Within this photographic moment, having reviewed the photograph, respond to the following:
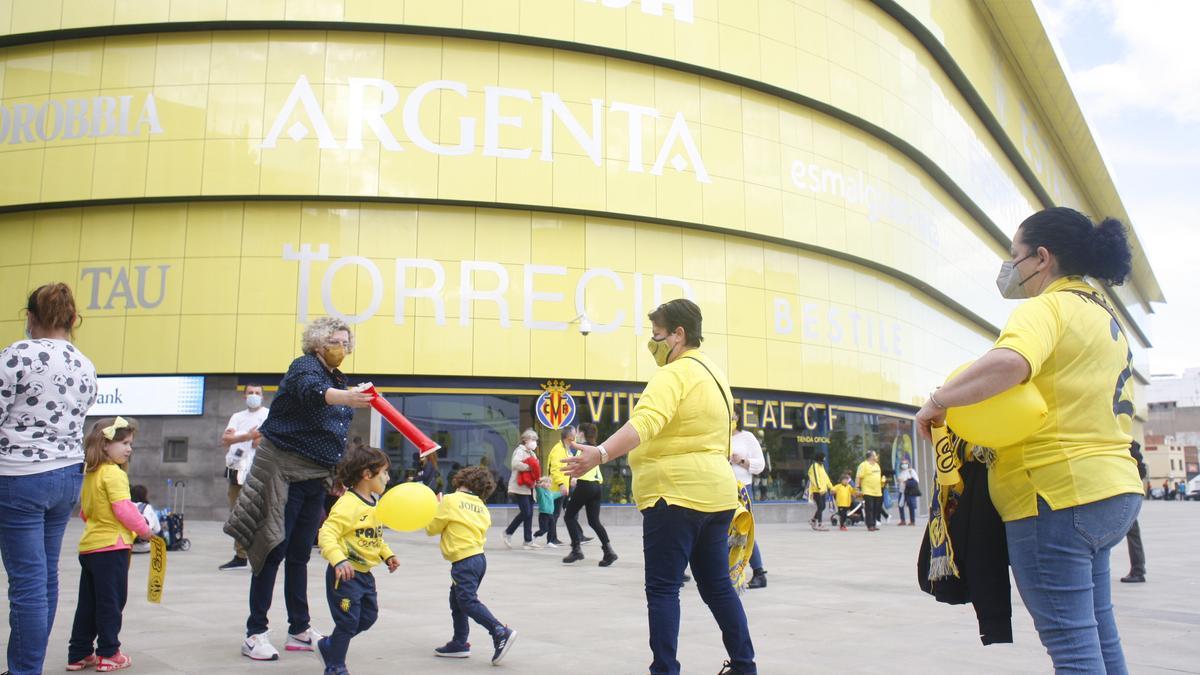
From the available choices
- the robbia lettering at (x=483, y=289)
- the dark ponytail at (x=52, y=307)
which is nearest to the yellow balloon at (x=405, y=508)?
the dark ponytail at (x=52, y=307)

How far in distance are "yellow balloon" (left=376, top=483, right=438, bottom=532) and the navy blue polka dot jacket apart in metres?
0.63

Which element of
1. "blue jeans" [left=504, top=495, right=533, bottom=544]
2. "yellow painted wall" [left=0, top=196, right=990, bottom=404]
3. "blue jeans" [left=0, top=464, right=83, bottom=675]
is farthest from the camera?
"yellow painted wall" [left=0, top=196, right=990, bottom=404]

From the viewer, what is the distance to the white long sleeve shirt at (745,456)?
33.4ft

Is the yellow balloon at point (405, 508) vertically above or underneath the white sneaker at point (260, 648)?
above

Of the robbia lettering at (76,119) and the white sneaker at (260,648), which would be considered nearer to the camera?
the white sneaker at (260,648)

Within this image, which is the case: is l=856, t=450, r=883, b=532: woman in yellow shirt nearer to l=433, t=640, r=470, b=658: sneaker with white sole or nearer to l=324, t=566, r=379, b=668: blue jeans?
l=433, t=640, r=470, b=658: sneaker with white sole

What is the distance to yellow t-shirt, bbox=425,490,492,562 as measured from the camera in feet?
18.3

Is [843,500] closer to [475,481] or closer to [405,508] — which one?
[475,481]

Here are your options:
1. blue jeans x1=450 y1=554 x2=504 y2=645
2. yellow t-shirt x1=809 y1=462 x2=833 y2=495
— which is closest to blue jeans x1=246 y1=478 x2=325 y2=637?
blue jeans x1=450 y1=554 x2=504 y2=645

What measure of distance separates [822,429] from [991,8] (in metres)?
22.2

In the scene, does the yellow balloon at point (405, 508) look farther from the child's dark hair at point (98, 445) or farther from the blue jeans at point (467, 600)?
the child's dark hair at point (98, 445)

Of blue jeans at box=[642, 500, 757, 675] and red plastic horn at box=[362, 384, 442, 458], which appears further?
red plastic horn at box=[362, 384, 442, 458]

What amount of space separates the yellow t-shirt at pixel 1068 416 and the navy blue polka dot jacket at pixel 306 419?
3800 millimetres

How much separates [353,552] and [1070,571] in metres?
3.64
